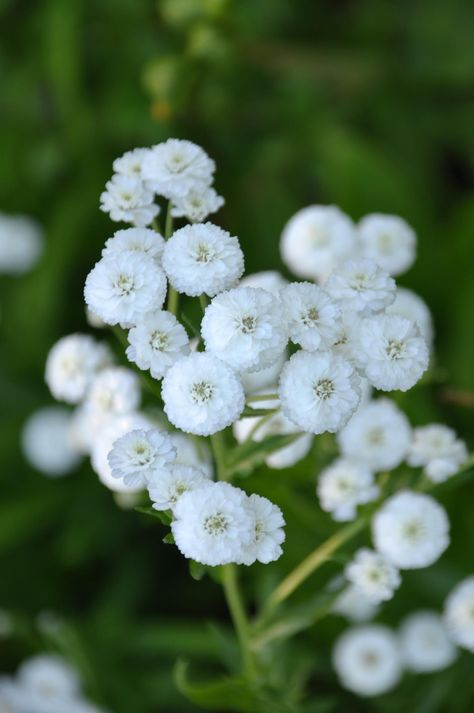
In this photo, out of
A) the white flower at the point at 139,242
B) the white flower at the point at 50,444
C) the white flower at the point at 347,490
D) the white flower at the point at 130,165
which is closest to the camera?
the white flower at the point at 139,242

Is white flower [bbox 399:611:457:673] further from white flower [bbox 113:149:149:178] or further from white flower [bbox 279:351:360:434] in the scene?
white flower [bbox 113:149:149:178]

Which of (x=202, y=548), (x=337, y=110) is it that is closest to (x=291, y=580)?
(x=202, y=548)

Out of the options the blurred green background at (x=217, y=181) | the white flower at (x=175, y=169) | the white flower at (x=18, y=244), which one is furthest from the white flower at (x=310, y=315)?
the white flower at (x=18, y=244)

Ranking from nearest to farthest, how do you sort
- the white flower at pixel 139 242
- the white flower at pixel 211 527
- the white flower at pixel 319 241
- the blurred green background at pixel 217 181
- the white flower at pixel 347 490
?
the white flower at pixel 211 527, the white flower at pixel 139 242, the white flower at pixel 347 490, the white flower at pixel 319 241, the blurred green background at pixel 217 181

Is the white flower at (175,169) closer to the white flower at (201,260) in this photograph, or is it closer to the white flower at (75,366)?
the white flower at (201,260)

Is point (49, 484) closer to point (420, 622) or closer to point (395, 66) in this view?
point (420, 622)

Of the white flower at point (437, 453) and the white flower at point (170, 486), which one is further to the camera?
the white flower at point (437, 453)

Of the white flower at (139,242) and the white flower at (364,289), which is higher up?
the white flower at (139,242)

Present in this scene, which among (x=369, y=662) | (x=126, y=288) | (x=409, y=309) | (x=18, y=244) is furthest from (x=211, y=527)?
(x=18, y=244)
